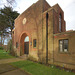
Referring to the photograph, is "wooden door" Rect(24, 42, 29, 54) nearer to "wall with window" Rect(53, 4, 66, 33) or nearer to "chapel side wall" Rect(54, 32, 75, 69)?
"wall with window" Rect(53, 4, 66, 33)

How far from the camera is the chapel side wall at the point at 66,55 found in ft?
20.7

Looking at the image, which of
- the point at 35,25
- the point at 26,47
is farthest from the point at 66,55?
the point at 26,47

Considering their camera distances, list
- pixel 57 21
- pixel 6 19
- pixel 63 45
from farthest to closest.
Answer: pixel 6 19 < pixel 57 21 < pixel 63 45

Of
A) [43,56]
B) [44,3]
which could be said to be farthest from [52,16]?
[43,56]

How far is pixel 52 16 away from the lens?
8.35 meters

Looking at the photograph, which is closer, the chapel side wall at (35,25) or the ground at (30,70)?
the ground at (30,70)

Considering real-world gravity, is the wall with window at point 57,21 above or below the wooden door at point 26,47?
above

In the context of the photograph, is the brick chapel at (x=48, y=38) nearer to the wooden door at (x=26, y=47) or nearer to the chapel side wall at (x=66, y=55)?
the chapel side wall at (x=66, y=55)

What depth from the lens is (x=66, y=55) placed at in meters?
6.69

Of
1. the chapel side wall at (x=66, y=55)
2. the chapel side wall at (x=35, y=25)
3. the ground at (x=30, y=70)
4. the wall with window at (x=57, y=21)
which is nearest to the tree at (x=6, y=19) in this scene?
the chapel side wall at (x=35, y=25)

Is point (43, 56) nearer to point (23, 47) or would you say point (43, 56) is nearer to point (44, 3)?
point (23, 47)

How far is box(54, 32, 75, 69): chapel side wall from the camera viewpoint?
20.7ft

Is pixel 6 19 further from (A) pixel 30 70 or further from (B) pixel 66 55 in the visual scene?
(B) pixel 66 55

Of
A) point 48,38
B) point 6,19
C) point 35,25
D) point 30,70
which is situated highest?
point 6,19
